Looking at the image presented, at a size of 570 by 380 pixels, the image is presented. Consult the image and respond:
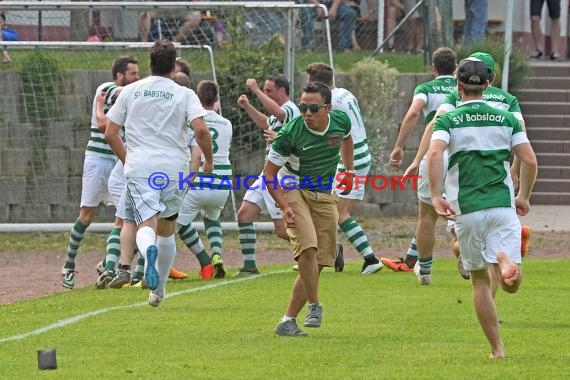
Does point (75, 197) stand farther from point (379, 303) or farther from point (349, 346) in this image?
point (349, 346)

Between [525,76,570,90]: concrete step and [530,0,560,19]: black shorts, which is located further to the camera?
[530,0,560,19]: black shorts

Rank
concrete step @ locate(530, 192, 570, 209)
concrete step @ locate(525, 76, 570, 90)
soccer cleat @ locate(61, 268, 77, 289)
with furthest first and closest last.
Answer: concrete step @ locate(525, 76, 570, 90), concrete step @ locate(530, 192, 570, 209), soccer cleat @ locate(61, 268, 77, 289)

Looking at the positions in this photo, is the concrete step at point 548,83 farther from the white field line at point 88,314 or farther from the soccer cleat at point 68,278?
the soccer cleat at point 68,278

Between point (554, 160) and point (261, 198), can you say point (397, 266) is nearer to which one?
point (261, 198)

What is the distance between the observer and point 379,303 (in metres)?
12.2

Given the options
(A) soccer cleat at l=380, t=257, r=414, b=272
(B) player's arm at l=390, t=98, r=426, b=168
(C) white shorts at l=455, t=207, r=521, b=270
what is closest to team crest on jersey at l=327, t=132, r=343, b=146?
(C) white shorts at l=455, t=207, r=521, b=270

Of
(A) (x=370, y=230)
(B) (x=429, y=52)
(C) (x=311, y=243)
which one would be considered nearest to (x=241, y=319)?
(C) (x=311, y=243)

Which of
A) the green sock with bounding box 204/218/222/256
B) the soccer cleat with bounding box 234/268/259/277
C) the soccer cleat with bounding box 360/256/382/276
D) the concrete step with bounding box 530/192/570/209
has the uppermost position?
the green sock with bounding box 204/218/222/256

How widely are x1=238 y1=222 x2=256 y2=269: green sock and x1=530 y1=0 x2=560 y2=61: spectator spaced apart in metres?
11.1

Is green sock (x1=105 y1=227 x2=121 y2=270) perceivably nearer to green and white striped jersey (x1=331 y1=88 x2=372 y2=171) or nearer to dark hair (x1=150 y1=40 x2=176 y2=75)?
green and white striped jersey (x1=331 y1=88 x2=372 y2=171)

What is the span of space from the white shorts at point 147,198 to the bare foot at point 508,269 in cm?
342

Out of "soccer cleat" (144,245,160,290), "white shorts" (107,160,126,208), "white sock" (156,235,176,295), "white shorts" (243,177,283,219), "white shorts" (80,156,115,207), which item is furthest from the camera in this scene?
"white shorts" (243,177,283,219)

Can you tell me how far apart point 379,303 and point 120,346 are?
3.24 m

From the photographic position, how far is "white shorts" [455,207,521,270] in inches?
336
